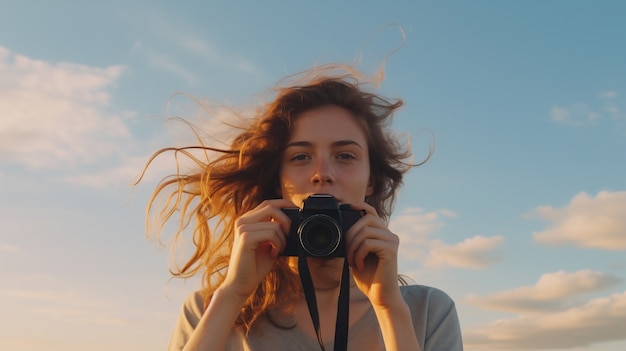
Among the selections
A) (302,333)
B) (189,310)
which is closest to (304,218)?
(302,333)

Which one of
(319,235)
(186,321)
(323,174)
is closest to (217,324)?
(186,321)

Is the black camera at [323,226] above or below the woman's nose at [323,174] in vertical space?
below

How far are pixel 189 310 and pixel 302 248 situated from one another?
1180 millimetres

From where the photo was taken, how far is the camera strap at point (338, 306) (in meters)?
4.90

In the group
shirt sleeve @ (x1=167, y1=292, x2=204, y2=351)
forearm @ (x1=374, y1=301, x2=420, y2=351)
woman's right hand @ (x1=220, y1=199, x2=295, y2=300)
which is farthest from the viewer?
shirt sleeve @ (x1=167, y1=292, x2=204, y2=351)

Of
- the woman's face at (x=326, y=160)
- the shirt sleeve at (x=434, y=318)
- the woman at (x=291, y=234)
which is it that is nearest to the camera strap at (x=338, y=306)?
the woman at (x=291, y=234)

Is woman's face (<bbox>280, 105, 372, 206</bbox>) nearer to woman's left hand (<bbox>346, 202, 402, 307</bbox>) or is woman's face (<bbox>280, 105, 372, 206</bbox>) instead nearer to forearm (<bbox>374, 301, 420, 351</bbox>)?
woman's left hand (<bbox>346, 202, 402, 307</bbox>)

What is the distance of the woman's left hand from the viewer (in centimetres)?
497

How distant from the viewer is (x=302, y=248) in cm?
502

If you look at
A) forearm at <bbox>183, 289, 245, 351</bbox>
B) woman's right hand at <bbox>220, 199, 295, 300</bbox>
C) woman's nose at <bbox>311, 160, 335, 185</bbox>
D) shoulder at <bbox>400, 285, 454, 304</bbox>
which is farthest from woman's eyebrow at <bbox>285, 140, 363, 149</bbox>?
forearm at <bbox>183, 289, 245, 351</bbox>

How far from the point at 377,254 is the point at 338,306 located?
0.41 meters

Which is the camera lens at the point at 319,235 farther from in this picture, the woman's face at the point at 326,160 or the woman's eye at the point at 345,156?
the woman's eye at the point at 345,156

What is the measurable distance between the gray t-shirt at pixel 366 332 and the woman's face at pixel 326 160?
2.80 feet

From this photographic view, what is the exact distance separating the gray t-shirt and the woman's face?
0.85 m
